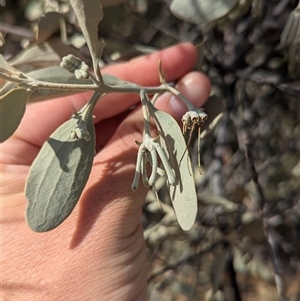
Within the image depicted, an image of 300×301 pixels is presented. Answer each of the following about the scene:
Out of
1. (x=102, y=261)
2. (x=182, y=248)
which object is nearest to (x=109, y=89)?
(x=102, y=261)

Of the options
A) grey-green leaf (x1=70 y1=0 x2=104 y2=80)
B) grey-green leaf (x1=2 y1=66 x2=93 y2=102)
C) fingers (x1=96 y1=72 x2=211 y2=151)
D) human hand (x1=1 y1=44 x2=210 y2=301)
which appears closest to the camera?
grey-green leaf (x1=70 y1=0 x2=104 y2=80)

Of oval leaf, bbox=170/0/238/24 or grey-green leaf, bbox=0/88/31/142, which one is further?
oval leaf, bbox=170/0/238/24

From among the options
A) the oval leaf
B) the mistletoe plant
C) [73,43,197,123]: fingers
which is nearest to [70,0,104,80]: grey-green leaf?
the mistletoe plant

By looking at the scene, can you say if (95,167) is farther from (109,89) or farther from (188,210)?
(188,210)

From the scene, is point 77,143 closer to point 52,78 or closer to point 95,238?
point 52,78

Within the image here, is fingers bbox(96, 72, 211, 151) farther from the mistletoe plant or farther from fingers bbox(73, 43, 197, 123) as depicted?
the mistletoe plant

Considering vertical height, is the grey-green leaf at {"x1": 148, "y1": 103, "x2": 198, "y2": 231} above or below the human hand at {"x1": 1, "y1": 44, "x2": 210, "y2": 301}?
above

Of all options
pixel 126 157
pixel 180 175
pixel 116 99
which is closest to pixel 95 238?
pixel 126 157
